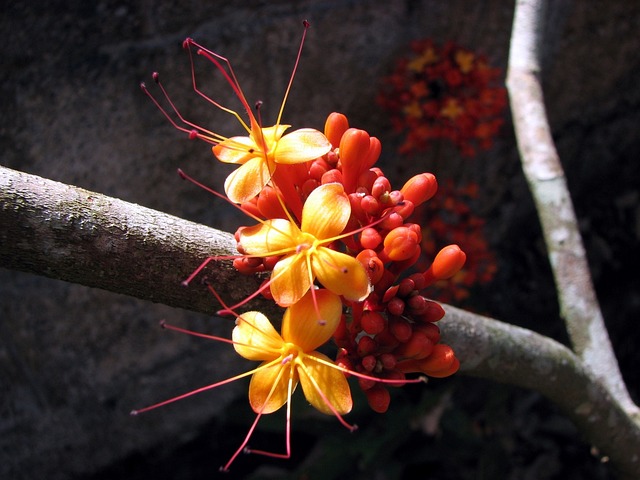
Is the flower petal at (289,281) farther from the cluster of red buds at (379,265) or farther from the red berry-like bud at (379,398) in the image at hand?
the red berry-like bud at (379,398)

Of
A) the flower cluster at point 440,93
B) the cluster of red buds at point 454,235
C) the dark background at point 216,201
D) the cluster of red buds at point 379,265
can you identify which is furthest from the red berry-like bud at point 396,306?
the cluster of red buds at point 454,235

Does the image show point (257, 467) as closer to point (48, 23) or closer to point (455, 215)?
point (455, 215)

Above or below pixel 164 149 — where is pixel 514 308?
below

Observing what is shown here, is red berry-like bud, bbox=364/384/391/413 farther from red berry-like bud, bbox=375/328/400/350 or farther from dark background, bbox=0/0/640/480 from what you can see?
dark background, bbox=0/0/640/480

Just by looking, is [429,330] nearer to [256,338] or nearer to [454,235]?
[256,338]

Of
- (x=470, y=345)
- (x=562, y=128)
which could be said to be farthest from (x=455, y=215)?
(x=470, y=345)

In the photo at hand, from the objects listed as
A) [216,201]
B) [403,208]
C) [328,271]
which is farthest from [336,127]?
[216,201]
